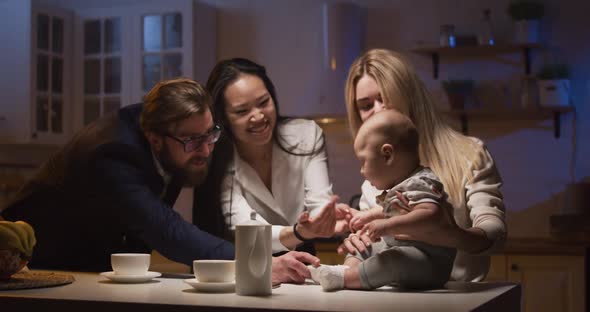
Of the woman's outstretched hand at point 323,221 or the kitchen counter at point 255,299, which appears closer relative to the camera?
the kitchen counter at point 255,299

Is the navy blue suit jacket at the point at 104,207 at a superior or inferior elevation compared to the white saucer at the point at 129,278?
superior

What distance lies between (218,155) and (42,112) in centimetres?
310

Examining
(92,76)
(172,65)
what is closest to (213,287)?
(172,65)

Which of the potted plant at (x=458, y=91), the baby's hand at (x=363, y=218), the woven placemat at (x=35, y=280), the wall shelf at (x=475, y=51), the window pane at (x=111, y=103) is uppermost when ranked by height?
the wall shelf at (x=475, y=51)

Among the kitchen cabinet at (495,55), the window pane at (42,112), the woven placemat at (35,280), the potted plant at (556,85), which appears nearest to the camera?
the woven placemat at (35,280)

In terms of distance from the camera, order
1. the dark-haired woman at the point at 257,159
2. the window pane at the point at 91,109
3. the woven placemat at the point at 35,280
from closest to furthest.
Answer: the woven placemat at the point at 35,280 → the dark-haired woman at the point at 257,159 → the window pane at the point at 91,109

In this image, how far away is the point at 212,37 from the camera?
5.48 metres

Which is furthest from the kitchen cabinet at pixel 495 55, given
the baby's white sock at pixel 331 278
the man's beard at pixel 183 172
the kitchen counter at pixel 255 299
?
the baby's white sock at pixel 331 278

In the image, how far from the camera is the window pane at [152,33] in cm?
534

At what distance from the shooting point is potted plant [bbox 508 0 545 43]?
14.8ft

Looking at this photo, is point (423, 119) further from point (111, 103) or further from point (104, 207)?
point (111, 103)

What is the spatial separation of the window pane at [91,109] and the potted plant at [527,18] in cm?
285

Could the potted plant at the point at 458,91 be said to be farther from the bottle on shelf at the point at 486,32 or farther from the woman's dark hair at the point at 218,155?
the woman's dark hair at the point at 218,155

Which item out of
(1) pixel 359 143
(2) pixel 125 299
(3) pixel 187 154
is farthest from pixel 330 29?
(2) pixel 125 299
